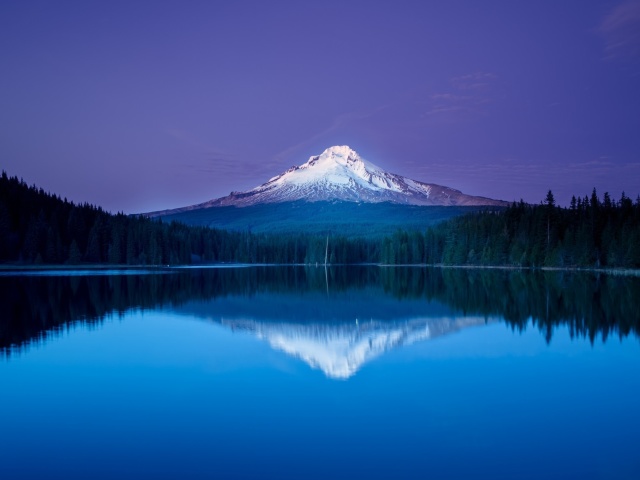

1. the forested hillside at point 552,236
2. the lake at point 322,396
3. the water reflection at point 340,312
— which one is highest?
the forested hillside at point 552,236

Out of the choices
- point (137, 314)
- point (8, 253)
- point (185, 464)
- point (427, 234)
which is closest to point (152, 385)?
point (185, 464)

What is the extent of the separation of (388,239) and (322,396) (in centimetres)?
12697

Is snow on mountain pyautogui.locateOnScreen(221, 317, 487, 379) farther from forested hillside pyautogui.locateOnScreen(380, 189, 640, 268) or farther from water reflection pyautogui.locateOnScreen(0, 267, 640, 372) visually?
forested hillside pyautogui.locateOnScreen(380, 189, 640, 268)

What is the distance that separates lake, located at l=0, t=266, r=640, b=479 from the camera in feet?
30.0

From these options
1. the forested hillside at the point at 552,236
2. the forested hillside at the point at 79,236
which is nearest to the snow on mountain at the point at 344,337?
the forested hillside at the point at 552,236

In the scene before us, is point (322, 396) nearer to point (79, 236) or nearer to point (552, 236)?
point (552, 236)

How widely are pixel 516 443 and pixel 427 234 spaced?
12027 centimetres

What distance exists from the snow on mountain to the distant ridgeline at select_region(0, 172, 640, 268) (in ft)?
163

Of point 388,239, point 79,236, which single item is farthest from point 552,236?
point 79,236

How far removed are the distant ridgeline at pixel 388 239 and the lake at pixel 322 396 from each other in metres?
53.5

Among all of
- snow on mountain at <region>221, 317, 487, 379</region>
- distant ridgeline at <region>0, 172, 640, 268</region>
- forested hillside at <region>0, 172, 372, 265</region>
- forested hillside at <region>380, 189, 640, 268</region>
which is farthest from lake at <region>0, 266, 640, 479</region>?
forested hillside at <region>0, 172, 372, 265</region>

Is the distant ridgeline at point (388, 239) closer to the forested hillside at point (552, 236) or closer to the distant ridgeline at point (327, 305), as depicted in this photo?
the forested hillside at point (552, 236)

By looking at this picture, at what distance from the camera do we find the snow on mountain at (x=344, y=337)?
56.9 ft

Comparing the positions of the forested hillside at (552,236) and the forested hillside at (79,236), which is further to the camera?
the forested hillside at (79,236)
